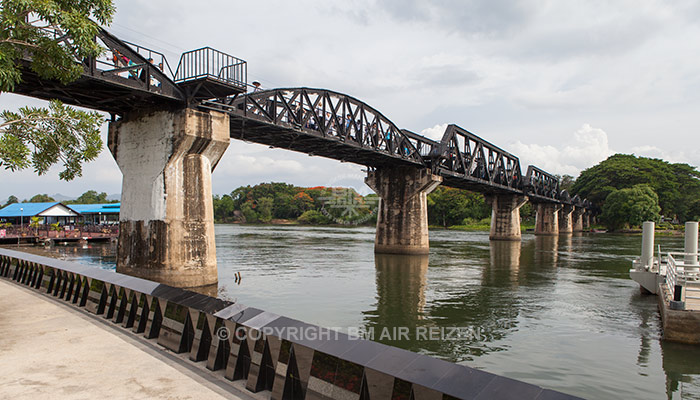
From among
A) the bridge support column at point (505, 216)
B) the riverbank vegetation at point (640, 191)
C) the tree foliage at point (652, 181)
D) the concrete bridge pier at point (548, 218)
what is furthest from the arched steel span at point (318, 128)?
the tree foliage at point (652, 181)

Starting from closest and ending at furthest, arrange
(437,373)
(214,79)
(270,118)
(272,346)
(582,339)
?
(437,373)
(272,346)
(582,339)
(214,79)
(270,118)

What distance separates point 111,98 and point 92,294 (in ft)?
49.6

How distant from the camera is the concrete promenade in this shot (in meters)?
7.68

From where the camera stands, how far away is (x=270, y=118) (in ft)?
114

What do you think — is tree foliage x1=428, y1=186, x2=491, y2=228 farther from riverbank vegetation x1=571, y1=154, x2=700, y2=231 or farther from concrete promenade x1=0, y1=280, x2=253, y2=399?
concrete promenade x1=0, y1=280, x2=253, y2=399

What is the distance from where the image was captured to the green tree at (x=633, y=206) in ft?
393

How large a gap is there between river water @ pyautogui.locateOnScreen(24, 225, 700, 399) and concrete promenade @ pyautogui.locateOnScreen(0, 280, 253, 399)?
945 cm

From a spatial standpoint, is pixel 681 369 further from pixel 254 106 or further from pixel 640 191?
pixel 640 191

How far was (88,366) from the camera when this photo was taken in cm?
891

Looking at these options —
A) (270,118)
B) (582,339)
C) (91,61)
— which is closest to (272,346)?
(582,339)

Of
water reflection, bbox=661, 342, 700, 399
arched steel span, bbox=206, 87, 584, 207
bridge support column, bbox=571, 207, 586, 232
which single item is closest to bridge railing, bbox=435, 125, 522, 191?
arched steel span, bbox=206, 87, 584, 207

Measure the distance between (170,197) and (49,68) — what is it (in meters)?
14.3

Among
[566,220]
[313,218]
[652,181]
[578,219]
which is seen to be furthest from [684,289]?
[313,218]

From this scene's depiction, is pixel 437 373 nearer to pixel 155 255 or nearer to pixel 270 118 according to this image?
pixel 155 255
